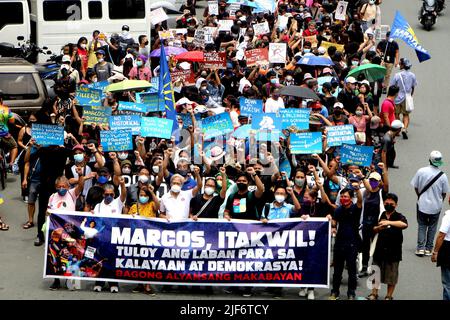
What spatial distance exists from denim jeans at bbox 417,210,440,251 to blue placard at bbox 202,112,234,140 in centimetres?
316

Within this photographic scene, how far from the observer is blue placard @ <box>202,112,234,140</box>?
19.8 metres

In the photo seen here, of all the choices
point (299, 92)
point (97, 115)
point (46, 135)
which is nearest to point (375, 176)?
point (299, 92)

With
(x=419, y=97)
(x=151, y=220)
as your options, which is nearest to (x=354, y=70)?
(x=419, y=97)

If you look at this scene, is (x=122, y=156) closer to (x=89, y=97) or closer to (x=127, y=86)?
(x=89, y=97)

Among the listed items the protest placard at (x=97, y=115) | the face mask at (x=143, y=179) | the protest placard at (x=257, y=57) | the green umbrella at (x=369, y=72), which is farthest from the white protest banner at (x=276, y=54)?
the face mask at (x=143, y=179)

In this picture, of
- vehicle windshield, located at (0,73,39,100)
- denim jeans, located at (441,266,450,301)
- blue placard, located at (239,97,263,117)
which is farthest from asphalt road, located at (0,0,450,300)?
blue placard, located at (239,97,263,117)

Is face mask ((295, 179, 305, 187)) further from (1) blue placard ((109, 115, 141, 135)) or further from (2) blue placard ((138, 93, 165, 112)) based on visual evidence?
(2) blue placard ((138, 93, 165, 112))

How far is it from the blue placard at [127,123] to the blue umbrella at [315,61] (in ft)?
18.7

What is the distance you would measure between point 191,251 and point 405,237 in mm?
4312

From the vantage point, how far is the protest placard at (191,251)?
17.1m

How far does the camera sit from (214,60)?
24.5m

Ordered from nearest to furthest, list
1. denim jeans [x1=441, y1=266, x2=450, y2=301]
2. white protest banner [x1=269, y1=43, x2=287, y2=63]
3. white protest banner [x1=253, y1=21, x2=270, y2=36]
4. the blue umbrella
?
denim jeans [x1=441, y1=266, x2=450, y2=301] < the blue umbrella < white protest banner [x1=269, y1=43, x2=287, y2=63] < white protest banner [x1=253, y1=21, x2=270, y2=36]

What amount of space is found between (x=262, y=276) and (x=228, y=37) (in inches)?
481
